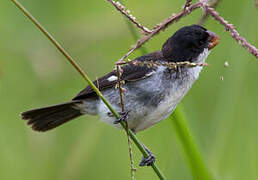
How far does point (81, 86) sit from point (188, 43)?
51.8 inches

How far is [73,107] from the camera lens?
11.3ft

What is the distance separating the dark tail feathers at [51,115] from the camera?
10.8ft

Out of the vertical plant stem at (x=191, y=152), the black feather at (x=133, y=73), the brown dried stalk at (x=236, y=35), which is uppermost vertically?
the black feather at (x=133, y=73)

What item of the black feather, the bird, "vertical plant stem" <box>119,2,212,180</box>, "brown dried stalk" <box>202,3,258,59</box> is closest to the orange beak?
the bird

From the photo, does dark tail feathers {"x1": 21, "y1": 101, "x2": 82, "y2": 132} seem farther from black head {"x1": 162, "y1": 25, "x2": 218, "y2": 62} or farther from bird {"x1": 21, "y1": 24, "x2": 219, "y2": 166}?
black head {"x1": 162, "y1": 25, "x2": 218, "y2": 62}

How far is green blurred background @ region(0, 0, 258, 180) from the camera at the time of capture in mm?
2992

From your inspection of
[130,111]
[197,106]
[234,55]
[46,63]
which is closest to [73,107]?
[46,63]

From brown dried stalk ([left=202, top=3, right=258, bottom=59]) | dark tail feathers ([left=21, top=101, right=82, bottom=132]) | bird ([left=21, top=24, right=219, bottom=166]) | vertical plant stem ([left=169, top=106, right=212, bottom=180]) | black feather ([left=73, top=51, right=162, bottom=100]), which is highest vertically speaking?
dark tail feathers ([left=21, top=101, right=82, bottom=132])

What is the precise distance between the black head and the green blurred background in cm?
21

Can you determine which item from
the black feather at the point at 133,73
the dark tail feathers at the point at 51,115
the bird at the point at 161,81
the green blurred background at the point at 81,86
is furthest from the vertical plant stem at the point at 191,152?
the dark tail feathers at the point at 51,115

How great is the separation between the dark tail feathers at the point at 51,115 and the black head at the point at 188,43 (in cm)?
84

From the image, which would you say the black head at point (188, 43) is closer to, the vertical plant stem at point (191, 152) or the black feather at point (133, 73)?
the black feather at point (133, 73)

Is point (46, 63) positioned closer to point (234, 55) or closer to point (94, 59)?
point (94, 59)

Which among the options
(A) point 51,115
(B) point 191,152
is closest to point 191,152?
(B) point 191,152
